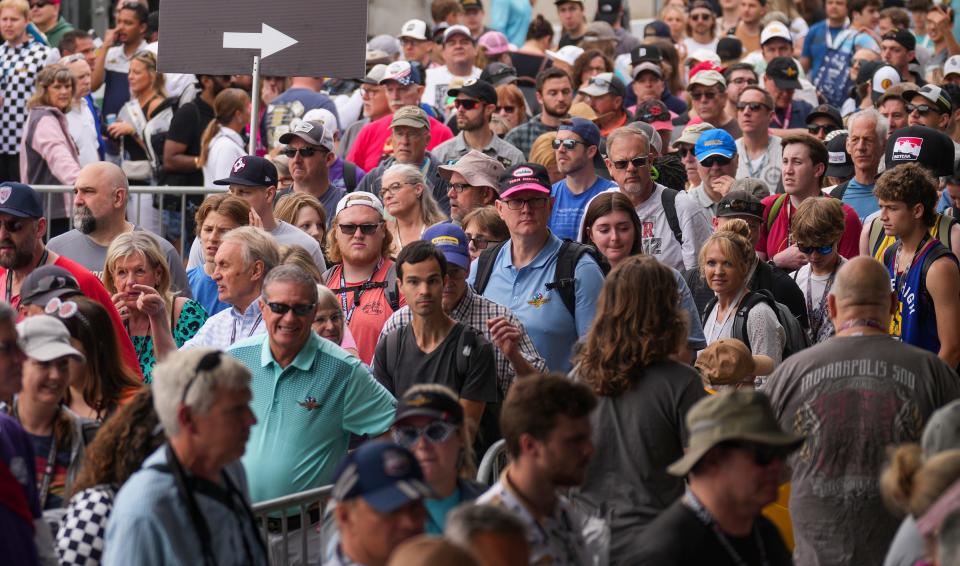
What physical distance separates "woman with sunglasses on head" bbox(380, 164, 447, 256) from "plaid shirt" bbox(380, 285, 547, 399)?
211cm

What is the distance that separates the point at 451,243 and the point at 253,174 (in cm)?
257

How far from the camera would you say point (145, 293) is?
7.93 m

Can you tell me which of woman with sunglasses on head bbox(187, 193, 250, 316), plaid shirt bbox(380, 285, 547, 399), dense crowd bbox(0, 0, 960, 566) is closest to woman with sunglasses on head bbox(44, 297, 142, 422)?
dense crowd bbox(0, 0, 960, 566)

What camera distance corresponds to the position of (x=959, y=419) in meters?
4.86

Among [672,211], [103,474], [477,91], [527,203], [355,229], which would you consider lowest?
[103,474]

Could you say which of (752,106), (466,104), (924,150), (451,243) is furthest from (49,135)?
(924,150)

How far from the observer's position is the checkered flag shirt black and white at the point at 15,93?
1392 centimetres

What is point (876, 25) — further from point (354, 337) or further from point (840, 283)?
point (840, 283)

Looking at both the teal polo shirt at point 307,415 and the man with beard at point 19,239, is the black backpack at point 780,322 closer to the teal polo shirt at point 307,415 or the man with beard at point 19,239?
the teal polo shirt at point 307,415

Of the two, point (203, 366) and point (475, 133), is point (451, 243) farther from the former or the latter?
point (475, 133)

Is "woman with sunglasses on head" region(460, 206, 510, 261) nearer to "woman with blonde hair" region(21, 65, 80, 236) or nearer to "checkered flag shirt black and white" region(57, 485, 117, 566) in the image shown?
"checkered flag shirt black and white" region(57, 485, 117, 566)

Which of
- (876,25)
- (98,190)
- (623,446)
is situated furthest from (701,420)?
(876,25)

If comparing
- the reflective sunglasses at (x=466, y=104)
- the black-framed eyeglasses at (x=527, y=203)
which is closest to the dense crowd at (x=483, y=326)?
the black-framed eyeglasses at (x=527, y=203)

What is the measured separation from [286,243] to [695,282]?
247cm
